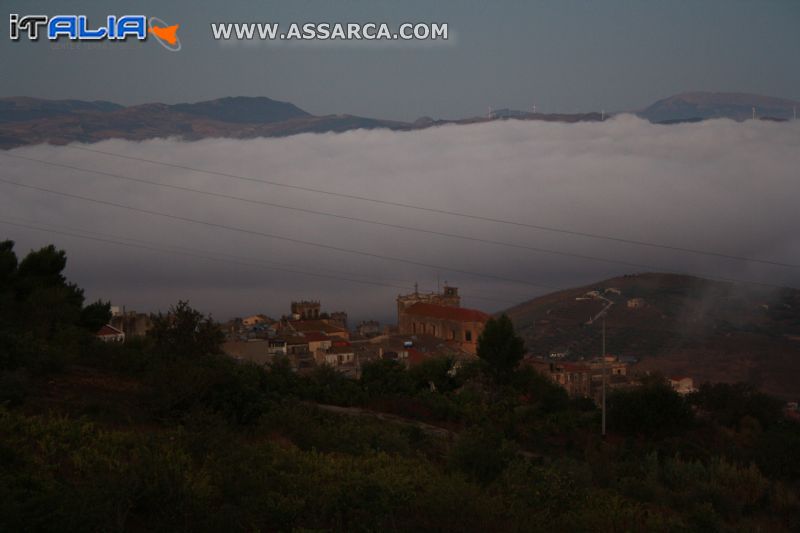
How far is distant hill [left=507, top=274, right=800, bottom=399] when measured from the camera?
6462 cm

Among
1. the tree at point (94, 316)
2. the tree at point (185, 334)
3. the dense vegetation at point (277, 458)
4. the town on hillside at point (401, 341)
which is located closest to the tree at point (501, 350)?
the town on hillside at point (401, 341)

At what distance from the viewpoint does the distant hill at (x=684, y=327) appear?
64625 mm

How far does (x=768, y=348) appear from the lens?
219 feet

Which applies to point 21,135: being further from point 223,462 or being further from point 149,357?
point 223,462

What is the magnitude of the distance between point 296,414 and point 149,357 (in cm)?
→ 610

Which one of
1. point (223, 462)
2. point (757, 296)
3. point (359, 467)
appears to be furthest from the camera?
point (757, 296)

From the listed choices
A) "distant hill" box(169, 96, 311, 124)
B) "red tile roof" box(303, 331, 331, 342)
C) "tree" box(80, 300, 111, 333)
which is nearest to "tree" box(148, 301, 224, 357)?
"tree" box(80, 300, 111, 333)

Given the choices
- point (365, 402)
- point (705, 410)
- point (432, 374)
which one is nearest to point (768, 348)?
point (705, 410)

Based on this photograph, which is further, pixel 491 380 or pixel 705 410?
pixel 491 380

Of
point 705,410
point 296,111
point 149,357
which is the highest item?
point 296,111

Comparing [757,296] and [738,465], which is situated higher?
[757,296]

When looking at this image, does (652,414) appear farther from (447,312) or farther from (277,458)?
(447,312)

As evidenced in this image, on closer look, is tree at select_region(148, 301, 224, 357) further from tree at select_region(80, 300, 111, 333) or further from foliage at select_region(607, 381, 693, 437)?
foliage at select_region(607, 381, 693, 437)

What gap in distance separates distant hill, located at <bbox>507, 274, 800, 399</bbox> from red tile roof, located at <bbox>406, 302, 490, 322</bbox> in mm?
4944
